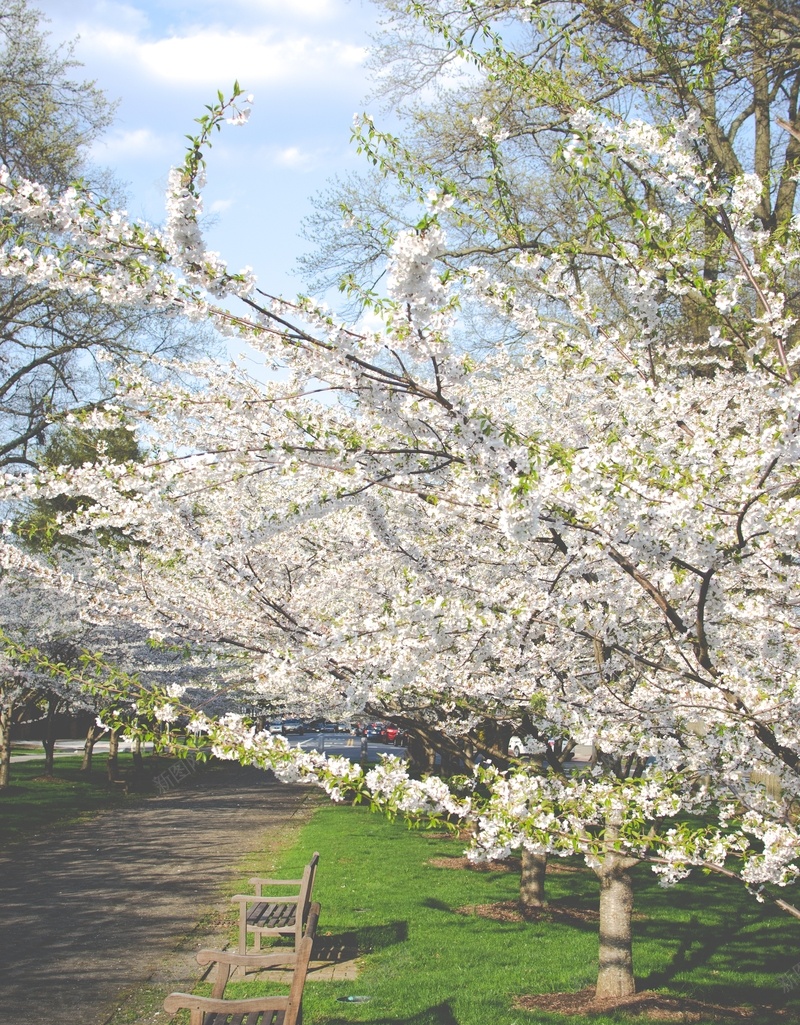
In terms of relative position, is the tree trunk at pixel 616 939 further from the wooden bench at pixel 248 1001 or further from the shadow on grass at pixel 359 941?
the wooden bench at pixel 248 1001

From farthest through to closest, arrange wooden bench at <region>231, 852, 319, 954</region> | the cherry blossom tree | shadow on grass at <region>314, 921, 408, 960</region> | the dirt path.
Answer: shadow on grass at <region>314, 921, 408, 960</region>
wooden bench at <region>231, 852, 319, 954</region>
the dirt path
the cherry blossom tree

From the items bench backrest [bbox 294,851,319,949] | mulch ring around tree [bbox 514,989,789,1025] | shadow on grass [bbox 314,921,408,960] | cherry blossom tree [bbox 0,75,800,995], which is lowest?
shadow on grass [bbox 314,921,408,960]

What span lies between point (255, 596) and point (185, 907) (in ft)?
18.2

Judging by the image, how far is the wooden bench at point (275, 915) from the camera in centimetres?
709

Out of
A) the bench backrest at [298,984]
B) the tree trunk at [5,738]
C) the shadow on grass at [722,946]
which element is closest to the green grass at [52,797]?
the tree trunk at [5,738]

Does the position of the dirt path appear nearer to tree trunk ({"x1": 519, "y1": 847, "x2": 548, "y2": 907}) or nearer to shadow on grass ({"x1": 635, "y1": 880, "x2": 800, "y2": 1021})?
tree trunk ({"x1": 519, "y1": 847, "x2": 548, "y2": 907})

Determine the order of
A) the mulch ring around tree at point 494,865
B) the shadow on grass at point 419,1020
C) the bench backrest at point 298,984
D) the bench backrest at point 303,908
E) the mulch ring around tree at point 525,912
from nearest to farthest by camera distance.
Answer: the bench backrest at point 298,984 < the shadow on grass at point 419,1020 < the bench backrest at point 303,908 < the mulch ring around tree at point 525,912 < the mulch ring around tree at point 494,865

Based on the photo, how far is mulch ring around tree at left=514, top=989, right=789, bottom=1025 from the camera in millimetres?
6238

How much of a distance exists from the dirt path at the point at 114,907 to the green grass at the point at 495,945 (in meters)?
1.06

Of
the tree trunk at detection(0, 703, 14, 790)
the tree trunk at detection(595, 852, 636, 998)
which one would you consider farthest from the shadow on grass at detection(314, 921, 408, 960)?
the tree trunk at detection(0, 703, 14, 790)

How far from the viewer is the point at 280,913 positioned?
308 inches

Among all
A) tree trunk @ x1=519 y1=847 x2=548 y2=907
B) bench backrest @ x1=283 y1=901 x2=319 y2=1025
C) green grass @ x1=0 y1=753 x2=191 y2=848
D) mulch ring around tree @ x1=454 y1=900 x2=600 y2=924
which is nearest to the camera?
bench backrest @ x1=283 y1=901 x2=319 y2=1025

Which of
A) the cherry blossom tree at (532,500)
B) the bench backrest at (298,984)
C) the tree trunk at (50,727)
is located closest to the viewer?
the cherry blossom tree at (532,500)

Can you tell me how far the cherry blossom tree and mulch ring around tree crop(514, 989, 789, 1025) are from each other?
114 centimetres
